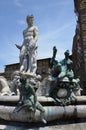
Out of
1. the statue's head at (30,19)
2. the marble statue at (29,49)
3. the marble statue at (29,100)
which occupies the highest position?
the statue's head at (30,19)

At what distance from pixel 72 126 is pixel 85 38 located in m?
20.1

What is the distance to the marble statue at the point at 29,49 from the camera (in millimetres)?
11781

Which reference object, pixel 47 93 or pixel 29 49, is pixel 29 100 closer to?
pixel 47 93

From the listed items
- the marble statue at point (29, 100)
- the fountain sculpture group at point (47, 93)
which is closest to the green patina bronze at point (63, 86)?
the fountain sculpture group at point (47, 93)

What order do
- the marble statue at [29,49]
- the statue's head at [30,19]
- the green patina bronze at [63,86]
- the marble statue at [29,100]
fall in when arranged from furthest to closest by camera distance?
the statue's head at [30,19] → the marble statue at [29,49] → the green patina bronze at [63,86] → the marble statue at [29,100]

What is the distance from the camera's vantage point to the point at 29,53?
12039mm

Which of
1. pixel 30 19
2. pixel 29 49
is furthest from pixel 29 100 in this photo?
pixel 30 19

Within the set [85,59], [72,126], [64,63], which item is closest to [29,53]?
[64,63]

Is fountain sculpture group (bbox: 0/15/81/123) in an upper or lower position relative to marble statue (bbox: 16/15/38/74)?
lower

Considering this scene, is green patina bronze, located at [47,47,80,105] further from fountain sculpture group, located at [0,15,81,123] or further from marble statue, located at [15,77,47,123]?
marble statue, located at [15,77,47,123]

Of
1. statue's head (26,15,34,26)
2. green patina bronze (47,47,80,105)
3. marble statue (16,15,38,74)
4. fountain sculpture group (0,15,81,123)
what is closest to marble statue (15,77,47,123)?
fountain sculpture group (0,15,81,123)

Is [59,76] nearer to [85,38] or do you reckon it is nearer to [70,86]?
[70,86]

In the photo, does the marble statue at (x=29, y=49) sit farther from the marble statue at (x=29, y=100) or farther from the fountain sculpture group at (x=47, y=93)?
the marble statue at (x=29, y=100)

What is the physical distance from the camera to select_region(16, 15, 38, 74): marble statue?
11781 millimetres
